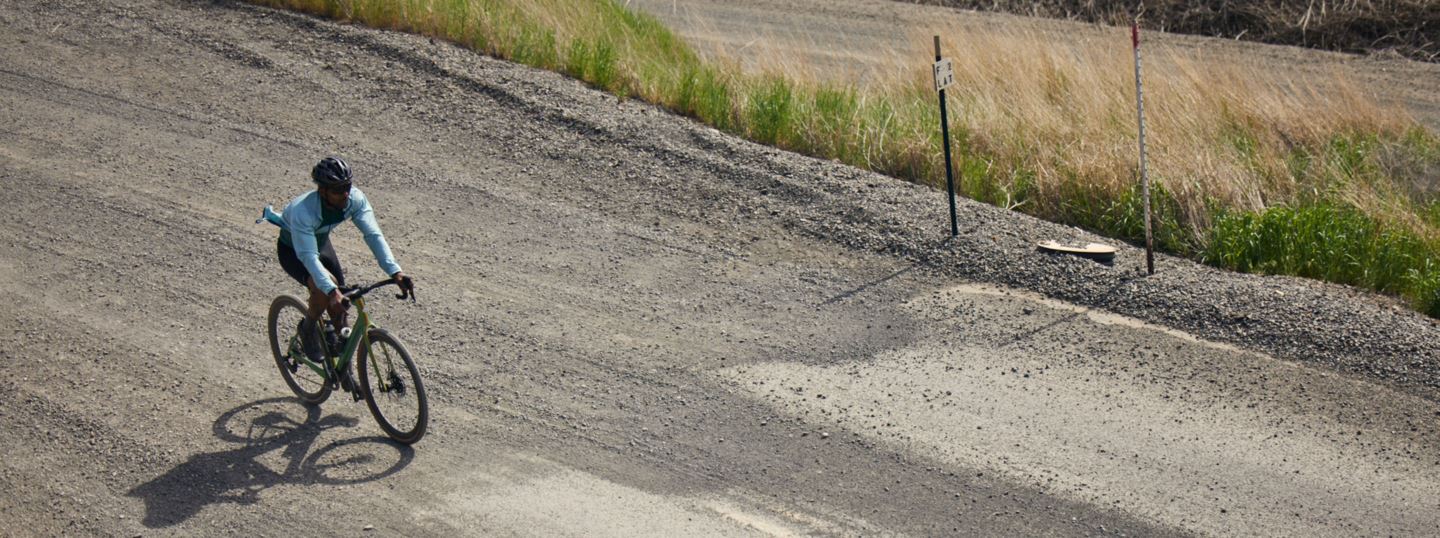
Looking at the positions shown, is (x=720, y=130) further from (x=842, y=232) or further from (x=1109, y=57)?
(x=1109, y=57)

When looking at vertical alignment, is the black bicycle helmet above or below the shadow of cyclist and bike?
above

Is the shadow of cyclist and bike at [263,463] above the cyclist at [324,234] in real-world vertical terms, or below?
below

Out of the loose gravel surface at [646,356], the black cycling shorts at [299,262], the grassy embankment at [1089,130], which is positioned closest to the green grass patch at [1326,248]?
the grassy embankment at [1089,130]

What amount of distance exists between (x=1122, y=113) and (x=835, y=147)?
290cm

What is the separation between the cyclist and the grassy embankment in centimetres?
584

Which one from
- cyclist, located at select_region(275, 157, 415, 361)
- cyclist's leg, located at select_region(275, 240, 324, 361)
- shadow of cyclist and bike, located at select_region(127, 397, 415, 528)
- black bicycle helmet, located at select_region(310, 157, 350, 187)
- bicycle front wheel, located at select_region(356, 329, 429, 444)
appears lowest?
shadow of cyclist and bike, located at select_region(127, 397, 415, 528)

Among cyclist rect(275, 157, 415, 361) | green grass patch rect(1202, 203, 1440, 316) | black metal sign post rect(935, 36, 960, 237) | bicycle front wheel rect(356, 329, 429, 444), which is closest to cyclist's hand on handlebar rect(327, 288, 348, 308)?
cyclist rect(275, 157, 415, 361)

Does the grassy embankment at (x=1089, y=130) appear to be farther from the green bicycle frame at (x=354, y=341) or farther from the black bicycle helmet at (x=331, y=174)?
the black bicycle helmet at (x=331, y=174)

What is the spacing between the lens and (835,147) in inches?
463

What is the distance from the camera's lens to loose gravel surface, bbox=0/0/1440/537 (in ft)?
21.4

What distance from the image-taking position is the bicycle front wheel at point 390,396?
679cm

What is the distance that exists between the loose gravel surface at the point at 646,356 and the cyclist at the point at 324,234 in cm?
90

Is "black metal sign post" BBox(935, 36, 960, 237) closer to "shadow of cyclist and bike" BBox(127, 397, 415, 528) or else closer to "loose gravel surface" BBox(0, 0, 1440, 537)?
"loose gravel surface" BBox(0, 0, 1440, 537)

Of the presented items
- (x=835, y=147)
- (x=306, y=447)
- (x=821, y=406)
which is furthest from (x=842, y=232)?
(x=306, y=447)
